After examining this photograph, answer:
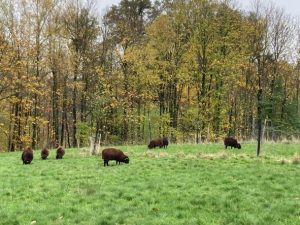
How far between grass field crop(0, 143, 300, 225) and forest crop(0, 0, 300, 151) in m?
18.4

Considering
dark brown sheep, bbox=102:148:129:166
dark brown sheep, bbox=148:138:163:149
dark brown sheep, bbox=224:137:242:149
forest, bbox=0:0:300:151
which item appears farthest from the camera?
forest, bbox=0:0:300:151

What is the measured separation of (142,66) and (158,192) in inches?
1267

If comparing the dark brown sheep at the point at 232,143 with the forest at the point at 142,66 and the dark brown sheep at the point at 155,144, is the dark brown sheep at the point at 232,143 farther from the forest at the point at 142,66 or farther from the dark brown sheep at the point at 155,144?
the forest at the point at 142,66

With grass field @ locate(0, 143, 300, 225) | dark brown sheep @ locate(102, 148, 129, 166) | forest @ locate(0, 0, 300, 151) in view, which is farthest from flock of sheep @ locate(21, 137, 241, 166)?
forest @ locate(0, 0, 300, 151)

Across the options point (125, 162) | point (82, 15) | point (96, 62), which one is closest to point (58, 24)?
point (82, 15)

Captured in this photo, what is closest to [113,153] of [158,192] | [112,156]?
[112,156]

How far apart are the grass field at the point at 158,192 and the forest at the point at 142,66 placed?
18.4 metres

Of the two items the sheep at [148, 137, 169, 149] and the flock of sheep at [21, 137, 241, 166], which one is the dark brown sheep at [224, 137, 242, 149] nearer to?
the flock of sheep at [21, 137, 241, 166]

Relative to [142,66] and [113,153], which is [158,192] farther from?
[142,66]

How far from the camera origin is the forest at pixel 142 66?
42906mm

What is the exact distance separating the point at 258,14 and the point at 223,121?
44.9 ft

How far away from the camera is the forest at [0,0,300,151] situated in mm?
42906

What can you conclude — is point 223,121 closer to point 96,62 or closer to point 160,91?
point 160,91

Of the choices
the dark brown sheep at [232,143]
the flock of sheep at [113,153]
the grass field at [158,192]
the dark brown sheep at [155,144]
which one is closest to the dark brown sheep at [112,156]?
the flock of sheep at [113,153]
